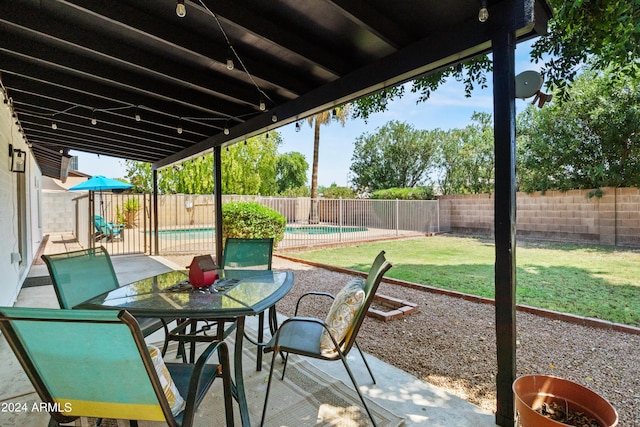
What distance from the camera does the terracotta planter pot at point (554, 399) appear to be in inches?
58.1

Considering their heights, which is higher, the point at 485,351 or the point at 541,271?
the point at 541,271

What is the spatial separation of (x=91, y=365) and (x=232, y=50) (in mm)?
2560

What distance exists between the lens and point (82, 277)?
2.44m

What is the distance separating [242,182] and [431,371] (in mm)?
17661

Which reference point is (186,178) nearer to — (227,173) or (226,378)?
(227,173)

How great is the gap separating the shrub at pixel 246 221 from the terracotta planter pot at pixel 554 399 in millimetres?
6742

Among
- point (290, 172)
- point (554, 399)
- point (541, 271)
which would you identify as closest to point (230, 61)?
point (554, 399)

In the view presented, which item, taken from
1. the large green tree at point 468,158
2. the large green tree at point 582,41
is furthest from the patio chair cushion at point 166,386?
the large green tree at point 468,158

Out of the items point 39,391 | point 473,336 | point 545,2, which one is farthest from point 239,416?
point 545,2

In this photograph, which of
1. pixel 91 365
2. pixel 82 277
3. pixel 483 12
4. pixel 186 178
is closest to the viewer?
pixel 91 365

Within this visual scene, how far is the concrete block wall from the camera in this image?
8508 mm

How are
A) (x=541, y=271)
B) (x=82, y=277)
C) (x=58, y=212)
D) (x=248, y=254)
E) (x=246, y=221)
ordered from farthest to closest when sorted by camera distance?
(x=58, y=212) < (x=246, y=221) < (x=541, y=271) < (x=248, y=254) < (x=82, y=277)

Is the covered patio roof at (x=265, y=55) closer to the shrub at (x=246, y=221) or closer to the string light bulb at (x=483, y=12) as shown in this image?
the string light bulb at (x=483, y=12)

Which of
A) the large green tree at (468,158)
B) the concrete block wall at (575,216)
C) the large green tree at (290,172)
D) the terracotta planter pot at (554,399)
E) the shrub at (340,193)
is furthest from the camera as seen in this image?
the large green tree at (290,172)
